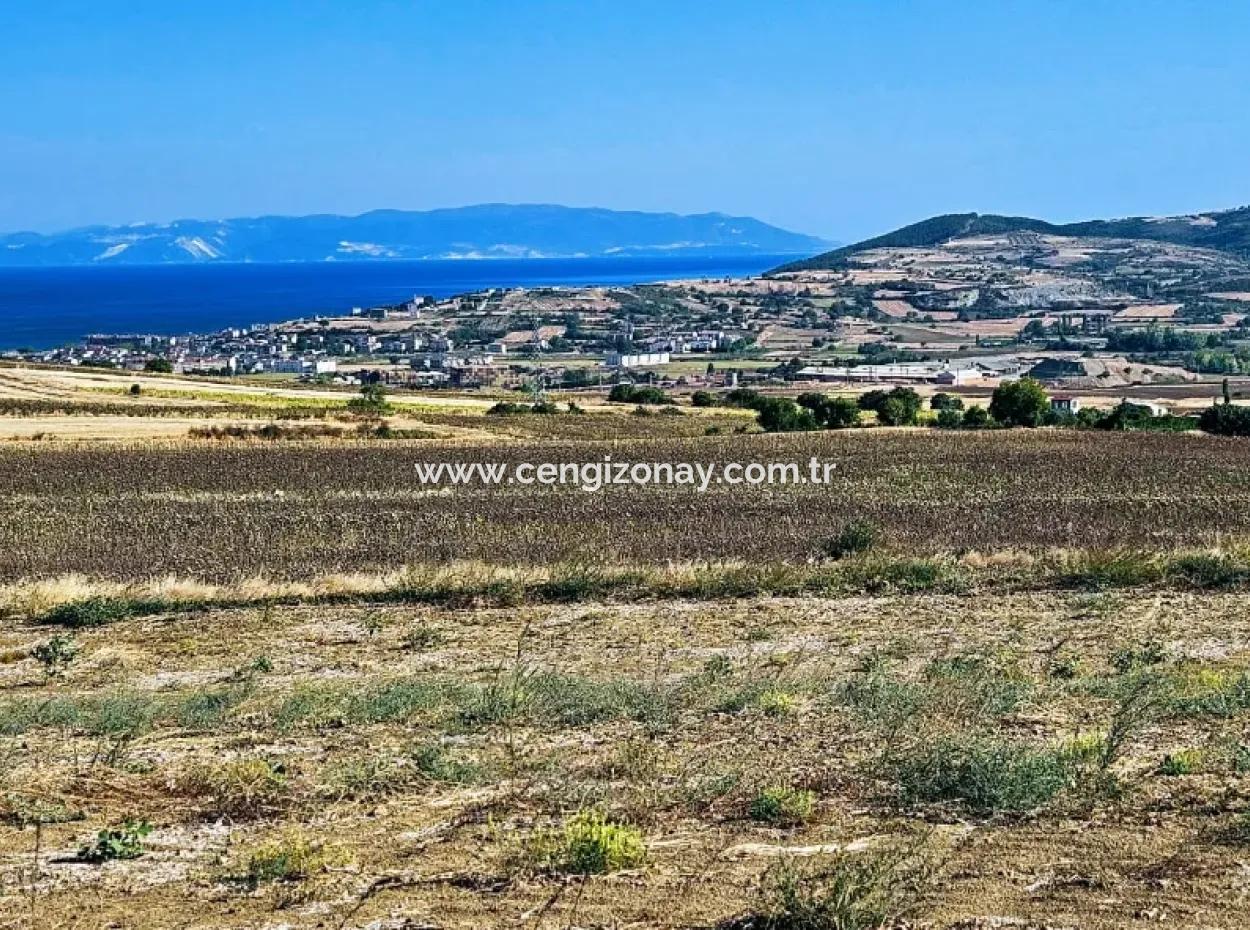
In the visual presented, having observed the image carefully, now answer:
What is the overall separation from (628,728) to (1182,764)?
4.02 m

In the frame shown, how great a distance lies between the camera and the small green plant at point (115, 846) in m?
7.39

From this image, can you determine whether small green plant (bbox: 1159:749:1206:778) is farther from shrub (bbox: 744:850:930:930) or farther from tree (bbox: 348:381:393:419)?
tree (bbox: 348:381:393:419)

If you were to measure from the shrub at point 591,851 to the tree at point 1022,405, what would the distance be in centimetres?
5745

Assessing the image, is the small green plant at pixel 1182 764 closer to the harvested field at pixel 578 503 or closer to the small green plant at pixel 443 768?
the small green plant at pixel 443 768

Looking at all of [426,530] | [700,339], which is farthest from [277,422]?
[700,339]

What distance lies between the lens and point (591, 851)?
6.97 meters

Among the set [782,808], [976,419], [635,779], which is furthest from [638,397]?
[782,808]

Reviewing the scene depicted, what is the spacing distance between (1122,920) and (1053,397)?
8466 cm

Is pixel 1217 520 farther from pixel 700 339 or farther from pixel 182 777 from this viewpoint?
pixel 700 339

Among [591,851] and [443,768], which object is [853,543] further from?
[591,851]

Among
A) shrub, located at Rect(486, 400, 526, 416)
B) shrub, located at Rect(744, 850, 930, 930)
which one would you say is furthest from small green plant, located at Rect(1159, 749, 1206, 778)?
shrub, located at Rect(486, 400, 526, 416)

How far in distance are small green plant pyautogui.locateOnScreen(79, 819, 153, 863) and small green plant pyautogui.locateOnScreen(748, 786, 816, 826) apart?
359 cm

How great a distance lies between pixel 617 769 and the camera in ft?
29.6

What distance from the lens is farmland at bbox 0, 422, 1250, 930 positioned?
6758 millimetres
